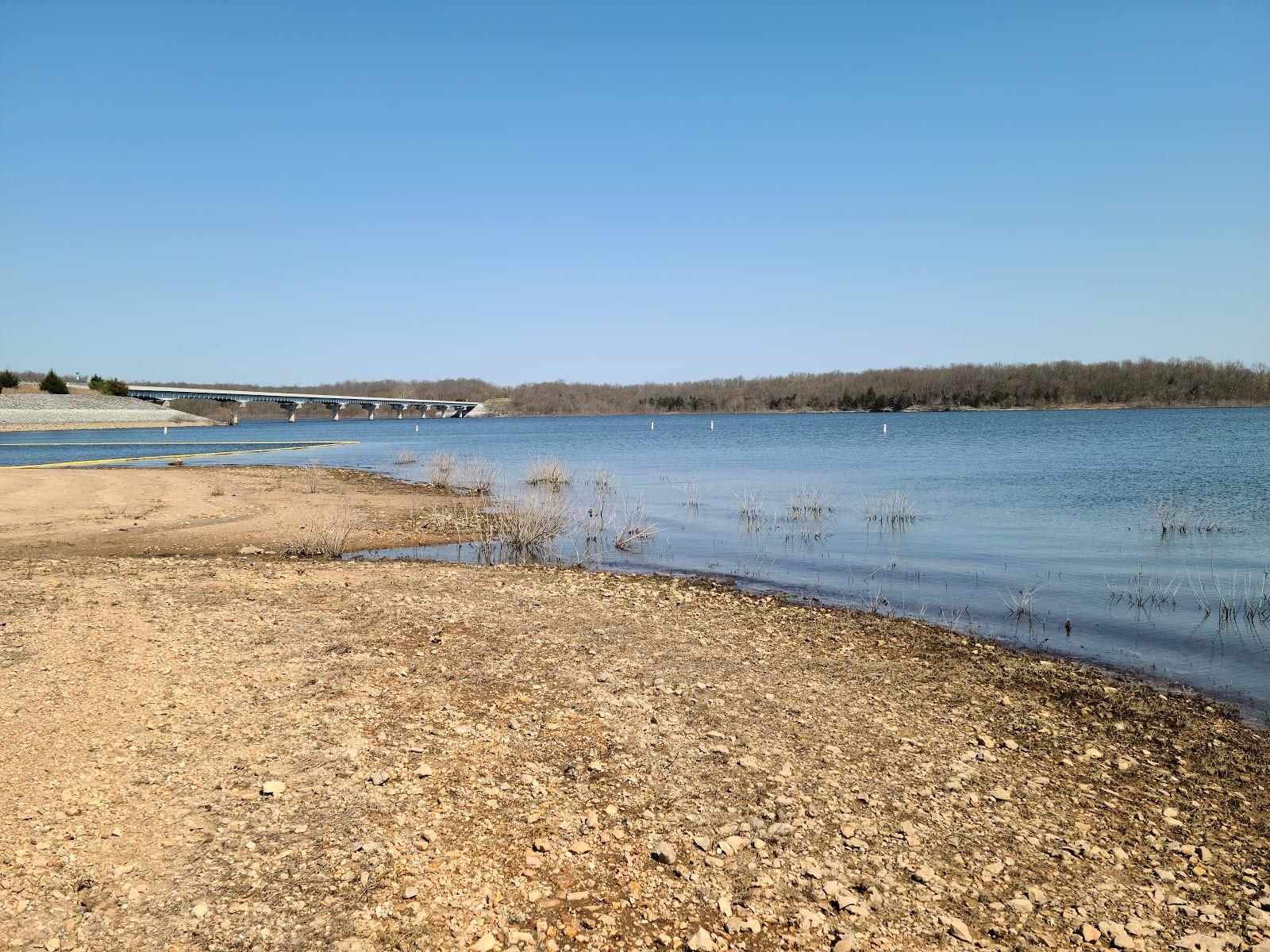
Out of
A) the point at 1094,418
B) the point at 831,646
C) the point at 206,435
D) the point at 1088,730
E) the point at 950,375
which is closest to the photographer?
the point at 1088,730

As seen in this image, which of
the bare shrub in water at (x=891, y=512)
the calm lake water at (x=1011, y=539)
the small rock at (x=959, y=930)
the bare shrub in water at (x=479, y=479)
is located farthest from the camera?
the bare shrub in water at (x=479, y=479)

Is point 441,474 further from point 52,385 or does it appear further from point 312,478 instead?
point 52,385

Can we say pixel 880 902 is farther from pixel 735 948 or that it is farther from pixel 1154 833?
pixel 1154 833

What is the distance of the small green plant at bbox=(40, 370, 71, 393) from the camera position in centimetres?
8612

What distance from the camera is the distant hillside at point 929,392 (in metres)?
112

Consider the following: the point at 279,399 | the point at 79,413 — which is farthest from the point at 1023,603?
the point at 279,399

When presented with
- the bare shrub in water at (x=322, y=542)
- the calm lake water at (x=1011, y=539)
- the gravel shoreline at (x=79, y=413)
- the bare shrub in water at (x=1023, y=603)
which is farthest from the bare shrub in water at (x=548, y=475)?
the gravel shoreline at (x=79, y=413)

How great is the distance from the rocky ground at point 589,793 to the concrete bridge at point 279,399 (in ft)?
365

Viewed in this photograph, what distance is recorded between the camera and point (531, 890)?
15.0ft

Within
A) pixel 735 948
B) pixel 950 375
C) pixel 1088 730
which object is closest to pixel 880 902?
pixel 735 948

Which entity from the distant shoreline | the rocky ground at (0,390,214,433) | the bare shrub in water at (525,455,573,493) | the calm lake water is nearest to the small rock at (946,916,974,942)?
the calm lake water

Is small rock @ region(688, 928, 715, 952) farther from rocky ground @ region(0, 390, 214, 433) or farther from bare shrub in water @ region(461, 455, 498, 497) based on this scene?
rocky ground @ region(0, 390, 214, 433)

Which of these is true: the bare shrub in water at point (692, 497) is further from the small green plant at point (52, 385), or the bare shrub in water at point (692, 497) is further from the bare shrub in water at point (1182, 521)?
the small green plant at point (52, 385)

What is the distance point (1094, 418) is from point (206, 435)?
87.3 m
